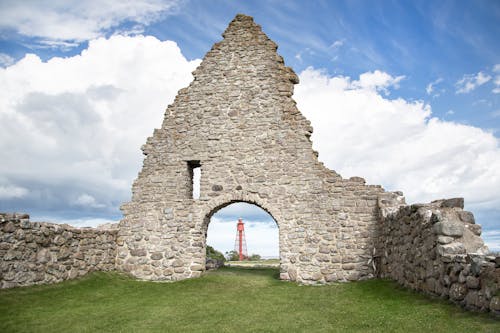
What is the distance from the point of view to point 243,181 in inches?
490

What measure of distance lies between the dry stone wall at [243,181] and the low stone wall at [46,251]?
36.7 inches

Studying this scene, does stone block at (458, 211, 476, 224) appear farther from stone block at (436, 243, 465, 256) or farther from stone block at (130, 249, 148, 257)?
stone block at (130, 249, 148, 257)

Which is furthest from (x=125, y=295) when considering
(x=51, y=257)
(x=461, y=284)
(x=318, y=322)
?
(x=461, y=284)

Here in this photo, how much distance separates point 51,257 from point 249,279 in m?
5.18

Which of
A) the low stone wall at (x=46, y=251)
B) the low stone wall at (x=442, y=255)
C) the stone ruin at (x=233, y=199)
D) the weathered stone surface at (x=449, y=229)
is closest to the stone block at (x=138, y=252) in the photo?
the stone ruin at (x=233, y=199)

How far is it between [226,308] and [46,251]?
498 centimetres

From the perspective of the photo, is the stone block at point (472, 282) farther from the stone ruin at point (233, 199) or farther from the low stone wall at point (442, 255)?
the stone ruin at point (233, 199)

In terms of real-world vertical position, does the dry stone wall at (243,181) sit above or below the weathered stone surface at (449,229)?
above

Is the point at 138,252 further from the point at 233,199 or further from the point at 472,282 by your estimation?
the point at 472,282

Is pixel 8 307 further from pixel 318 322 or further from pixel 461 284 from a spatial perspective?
pixel 461 284

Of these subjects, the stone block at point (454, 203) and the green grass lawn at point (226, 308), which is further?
the stone block at point (454, 203)

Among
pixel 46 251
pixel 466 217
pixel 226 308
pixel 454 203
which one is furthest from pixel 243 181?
pixel 466 217

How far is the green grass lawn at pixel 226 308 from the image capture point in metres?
6.81

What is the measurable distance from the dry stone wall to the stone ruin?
3 centimetres
